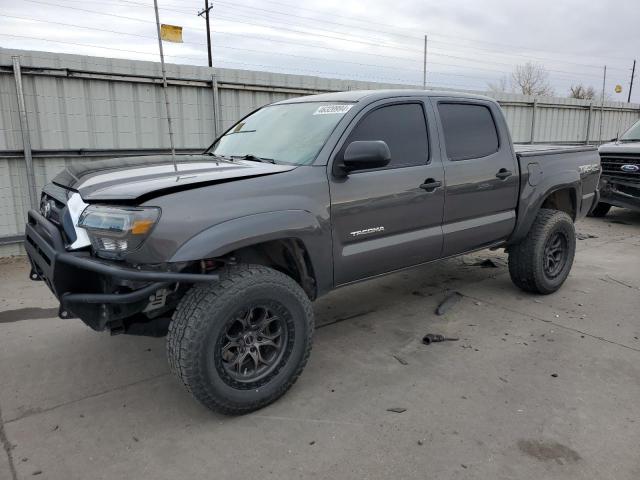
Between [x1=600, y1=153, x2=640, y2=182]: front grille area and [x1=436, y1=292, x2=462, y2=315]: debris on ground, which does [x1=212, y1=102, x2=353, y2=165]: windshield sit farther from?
[x1=600, y1=153, x2=640, y2=182]: front grille area

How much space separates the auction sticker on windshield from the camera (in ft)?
11.8

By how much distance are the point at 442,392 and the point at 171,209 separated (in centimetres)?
203

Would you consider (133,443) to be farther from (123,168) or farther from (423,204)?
(423,204)

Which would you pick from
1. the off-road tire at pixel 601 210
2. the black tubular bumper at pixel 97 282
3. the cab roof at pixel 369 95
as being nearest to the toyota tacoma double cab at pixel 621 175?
the off-road tire at pixel 601 210

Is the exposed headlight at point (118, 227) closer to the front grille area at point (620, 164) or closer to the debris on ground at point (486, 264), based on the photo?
the debris on ground at point (486, 264)

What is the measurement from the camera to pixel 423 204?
3.80m


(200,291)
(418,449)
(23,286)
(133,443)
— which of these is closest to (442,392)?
(418,449)

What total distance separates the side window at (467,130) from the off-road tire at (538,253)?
0.99 m

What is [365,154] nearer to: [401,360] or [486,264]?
[401,360]

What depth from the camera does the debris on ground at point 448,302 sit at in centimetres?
467

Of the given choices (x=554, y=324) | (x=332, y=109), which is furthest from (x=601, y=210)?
(x=332, y=109)

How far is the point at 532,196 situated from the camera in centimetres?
471

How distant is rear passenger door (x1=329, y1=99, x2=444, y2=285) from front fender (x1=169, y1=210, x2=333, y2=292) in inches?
4.2

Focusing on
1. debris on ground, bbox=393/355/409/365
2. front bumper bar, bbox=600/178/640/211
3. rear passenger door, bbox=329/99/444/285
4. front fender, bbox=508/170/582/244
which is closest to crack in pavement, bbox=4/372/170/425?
rear passenger door, bbox=329/99/444/285
